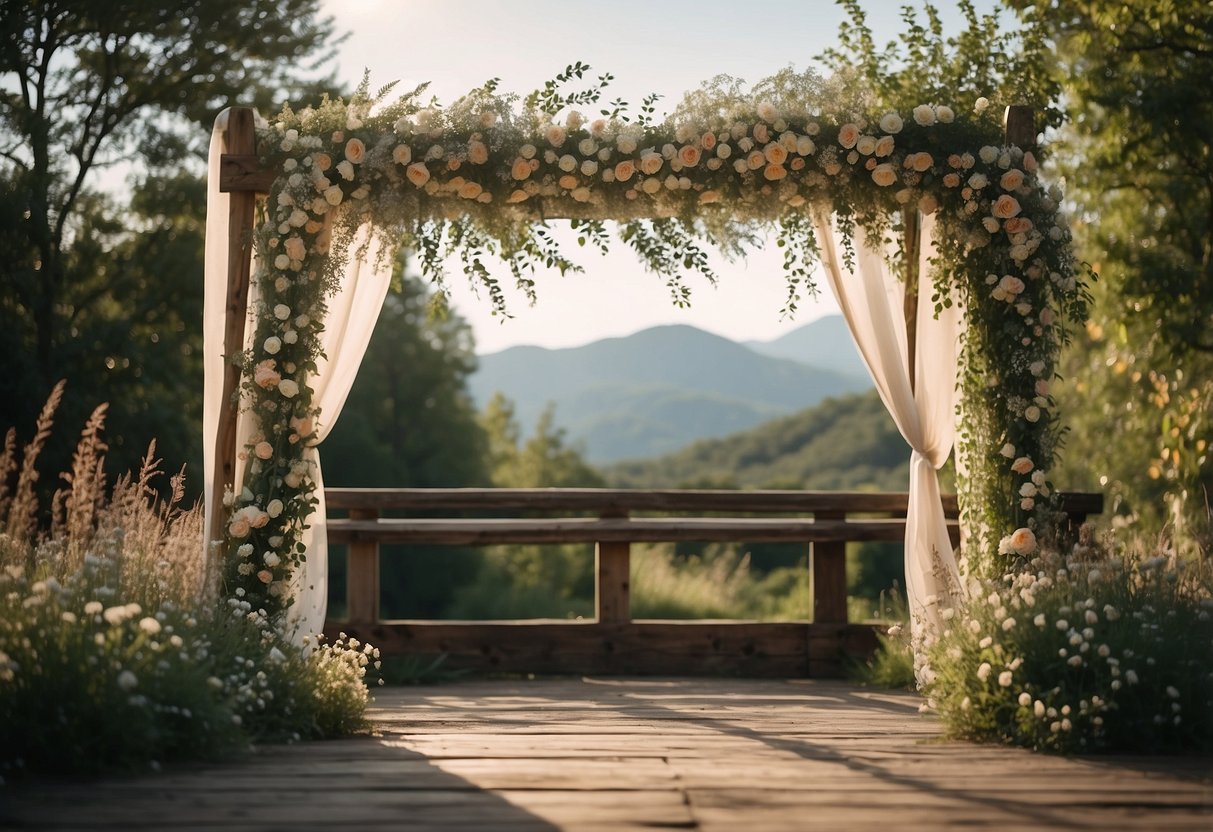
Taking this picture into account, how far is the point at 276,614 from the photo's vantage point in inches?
183

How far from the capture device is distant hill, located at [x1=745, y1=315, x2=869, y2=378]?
6141cm

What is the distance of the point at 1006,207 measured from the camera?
478 centimetres


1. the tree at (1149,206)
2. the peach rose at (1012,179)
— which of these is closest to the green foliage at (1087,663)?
the peach rose at (1012,179)

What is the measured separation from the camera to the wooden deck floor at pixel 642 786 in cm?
261

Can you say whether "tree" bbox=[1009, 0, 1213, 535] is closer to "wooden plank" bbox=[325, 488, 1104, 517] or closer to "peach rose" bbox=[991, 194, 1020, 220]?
"wooden plank" bbox=[325, 488, 1104, 517]

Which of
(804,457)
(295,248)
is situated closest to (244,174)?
(295,248)

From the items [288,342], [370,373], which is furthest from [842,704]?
[370,373]

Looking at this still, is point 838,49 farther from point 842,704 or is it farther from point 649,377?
point 649,377

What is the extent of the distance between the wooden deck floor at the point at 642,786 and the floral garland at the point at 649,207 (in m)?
1.37

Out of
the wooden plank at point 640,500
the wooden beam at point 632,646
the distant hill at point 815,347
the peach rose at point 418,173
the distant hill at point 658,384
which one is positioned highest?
the distant hill at point 815,347

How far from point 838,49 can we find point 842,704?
177 inches

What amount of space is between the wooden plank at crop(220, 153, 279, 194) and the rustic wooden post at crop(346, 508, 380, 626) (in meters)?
1.83

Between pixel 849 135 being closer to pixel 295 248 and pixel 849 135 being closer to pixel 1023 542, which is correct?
pixel 1023 542

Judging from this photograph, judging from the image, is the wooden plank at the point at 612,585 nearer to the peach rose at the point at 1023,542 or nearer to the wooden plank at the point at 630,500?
the wooden plank at the point at 630,500
